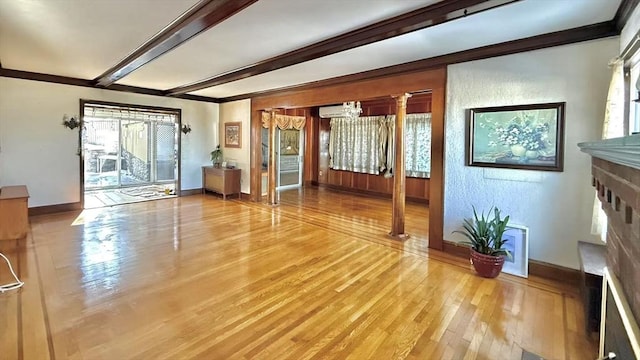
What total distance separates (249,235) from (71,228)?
9.27 feet

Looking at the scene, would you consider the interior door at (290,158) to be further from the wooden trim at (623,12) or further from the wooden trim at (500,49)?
the wooden trim at (623,12)

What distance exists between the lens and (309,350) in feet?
6.84

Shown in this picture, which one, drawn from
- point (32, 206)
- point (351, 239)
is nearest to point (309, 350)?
point (351, 239)

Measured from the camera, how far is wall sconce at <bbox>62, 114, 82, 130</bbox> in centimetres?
591

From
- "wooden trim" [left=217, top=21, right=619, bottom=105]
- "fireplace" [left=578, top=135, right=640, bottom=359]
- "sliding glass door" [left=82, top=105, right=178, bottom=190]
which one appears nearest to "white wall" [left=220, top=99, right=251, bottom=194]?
"sliding glass door" [left=82, top=105, right=178, bottom=190]

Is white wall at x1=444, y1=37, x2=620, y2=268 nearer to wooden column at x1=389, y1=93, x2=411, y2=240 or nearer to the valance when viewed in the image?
wooden column at x1=389, y1=93, x2=411, y2=240

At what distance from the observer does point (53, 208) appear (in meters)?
5.89

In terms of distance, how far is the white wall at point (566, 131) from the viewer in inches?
119

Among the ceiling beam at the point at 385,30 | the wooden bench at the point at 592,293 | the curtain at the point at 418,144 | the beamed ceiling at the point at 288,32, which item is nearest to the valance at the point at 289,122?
the curtain at the point at 418,144

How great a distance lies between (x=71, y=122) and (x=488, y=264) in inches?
288

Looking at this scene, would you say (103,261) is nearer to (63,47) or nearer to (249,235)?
(249,235)

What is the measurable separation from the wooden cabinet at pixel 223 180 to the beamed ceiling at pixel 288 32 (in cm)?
303

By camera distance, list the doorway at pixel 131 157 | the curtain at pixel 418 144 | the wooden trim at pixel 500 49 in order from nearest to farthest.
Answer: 1. the wooden trim at pixel 500 49
2. the curtain at pixel 418 144
3. the doorway at pixel 131 157

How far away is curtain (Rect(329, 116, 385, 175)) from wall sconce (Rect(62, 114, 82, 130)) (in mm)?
5933
